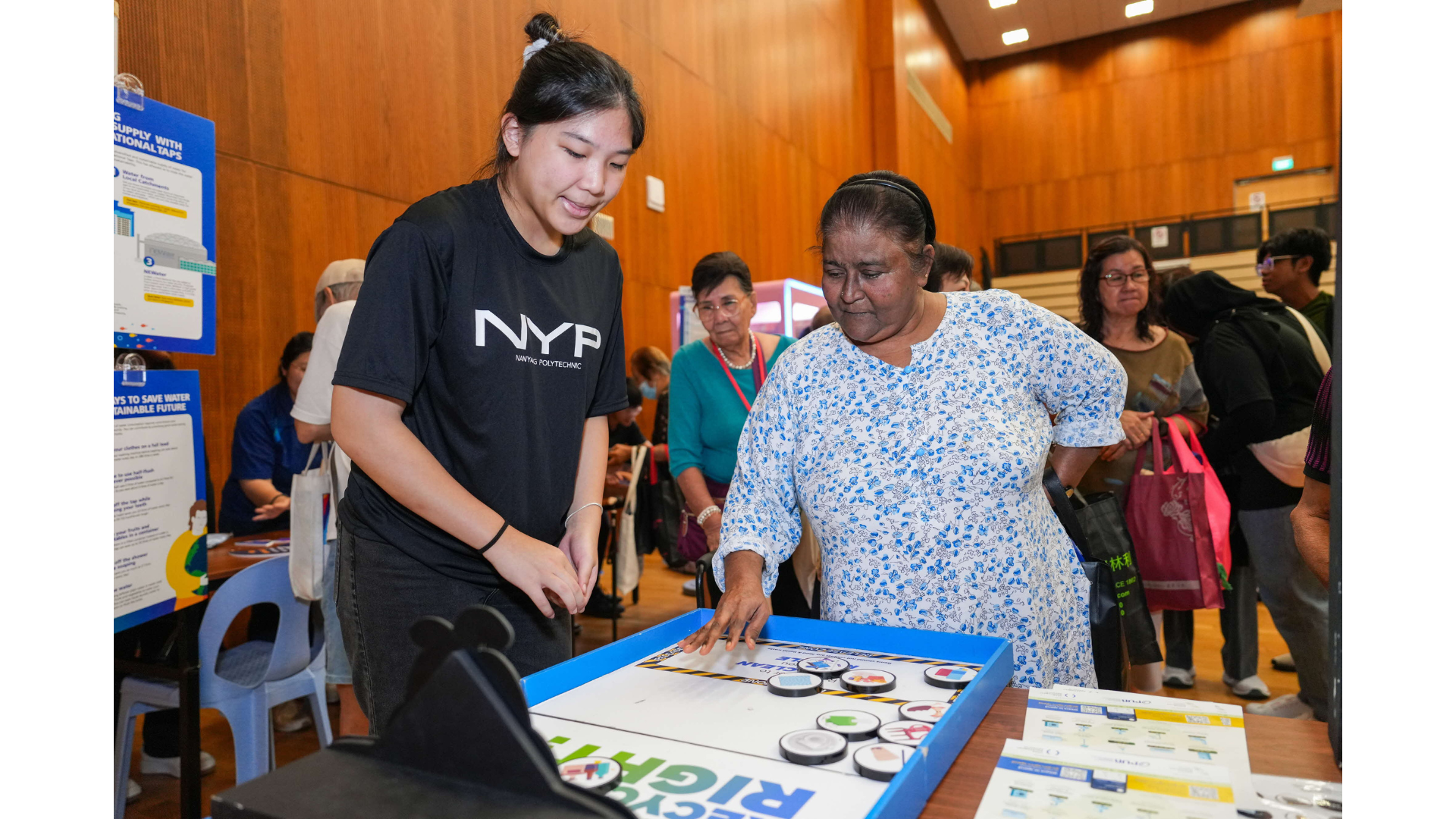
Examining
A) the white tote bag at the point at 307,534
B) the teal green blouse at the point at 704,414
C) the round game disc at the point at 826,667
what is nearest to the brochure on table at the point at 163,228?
the white tote bag at the point at 307,534

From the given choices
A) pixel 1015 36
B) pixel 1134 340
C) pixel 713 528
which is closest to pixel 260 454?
pixel 713 528

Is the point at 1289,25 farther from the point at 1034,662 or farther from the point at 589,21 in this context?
the point at 1034,662

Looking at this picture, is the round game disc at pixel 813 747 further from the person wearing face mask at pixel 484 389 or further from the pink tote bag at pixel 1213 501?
the pink tote bag at pixel 1213 501

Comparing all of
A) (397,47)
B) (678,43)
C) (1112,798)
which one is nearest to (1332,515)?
(1112,798)

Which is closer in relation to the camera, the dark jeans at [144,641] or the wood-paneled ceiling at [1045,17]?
the dark jeans at [144,641]

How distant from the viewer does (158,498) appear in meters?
1.84

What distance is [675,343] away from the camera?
18.8 feet

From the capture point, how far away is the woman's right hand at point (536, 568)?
102 centimetres

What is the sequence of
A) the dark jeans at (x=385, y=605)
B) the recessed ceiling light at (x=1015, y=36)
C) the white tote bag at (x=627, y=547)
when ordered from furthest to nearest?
1. the recessed ceiling light at (x=1015, y=36)
2. the white tote bag at (x=627, y=547)
3. the dark jeans at (x=385, y=605)

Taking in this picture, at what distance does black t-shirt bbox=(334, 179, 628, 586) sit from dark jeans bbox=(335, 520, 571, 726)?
0.07 feet

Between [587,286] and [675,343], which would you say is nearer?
[587,286]

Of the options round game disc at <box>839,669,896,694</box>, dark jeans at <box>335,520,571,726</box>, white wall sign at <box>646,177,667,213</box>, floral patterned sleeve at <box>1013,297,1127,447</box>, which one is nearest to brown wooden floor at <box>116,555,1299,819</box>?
dark jeans at <box>335,520,571,726</box>

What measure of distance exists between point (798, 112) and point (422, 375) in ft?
24.2

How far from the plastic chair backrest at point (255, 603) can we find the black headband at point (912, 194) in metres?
1.77
